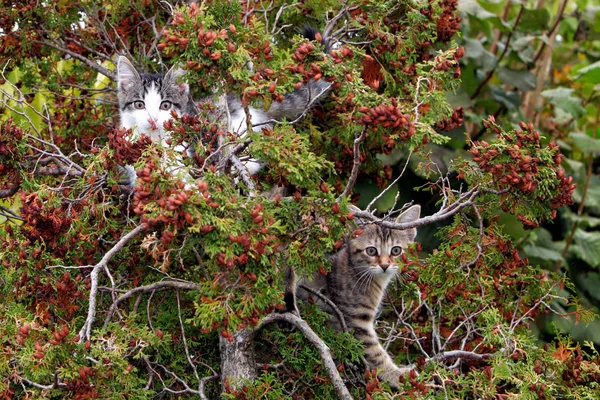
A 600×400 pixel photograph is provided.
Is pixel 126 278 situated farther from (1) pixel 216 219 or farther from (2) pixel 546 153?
(2) pixel 546 153

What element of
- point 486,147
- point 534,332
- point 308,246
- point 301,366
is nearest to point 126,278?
point 301,366

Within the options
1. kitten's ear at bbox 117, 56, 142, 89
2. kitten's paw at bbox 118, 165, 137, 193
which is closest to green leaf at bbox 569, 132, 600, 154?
kitten's ear at bbox 117, 56, 142, 89

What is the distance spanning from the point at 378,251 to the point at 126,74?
149cm

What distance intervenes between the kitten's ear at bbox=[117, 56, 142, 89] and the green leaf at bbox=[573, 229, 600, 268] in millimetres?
3568

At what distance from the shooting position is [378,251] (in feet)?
12.1

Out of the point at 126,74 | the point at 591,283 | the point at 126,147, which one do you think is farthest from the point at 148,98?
the point at 591,283

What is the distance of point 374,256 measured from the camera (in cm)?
367

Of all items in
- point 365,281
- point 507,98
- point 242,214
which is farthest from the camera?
point 507,98

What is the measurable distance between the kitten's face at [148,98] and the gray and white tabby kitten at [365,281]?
1.06 meters

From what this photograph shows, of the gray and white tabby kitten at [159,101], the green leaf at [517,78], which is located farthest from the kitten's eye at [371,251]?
the green leaf at [517,78]

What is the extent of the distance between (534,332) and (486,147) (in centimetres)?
275

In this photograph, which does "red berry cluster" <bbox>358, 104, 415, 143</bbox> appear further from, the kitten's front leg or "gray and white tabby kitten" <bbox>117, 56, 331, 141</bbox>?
the kitten's front leg

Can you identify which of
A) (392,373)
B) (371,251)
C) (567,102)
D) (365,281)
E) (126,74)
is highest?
(126,74)

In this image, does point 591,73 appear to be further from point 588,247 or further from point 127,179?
point 127,179
